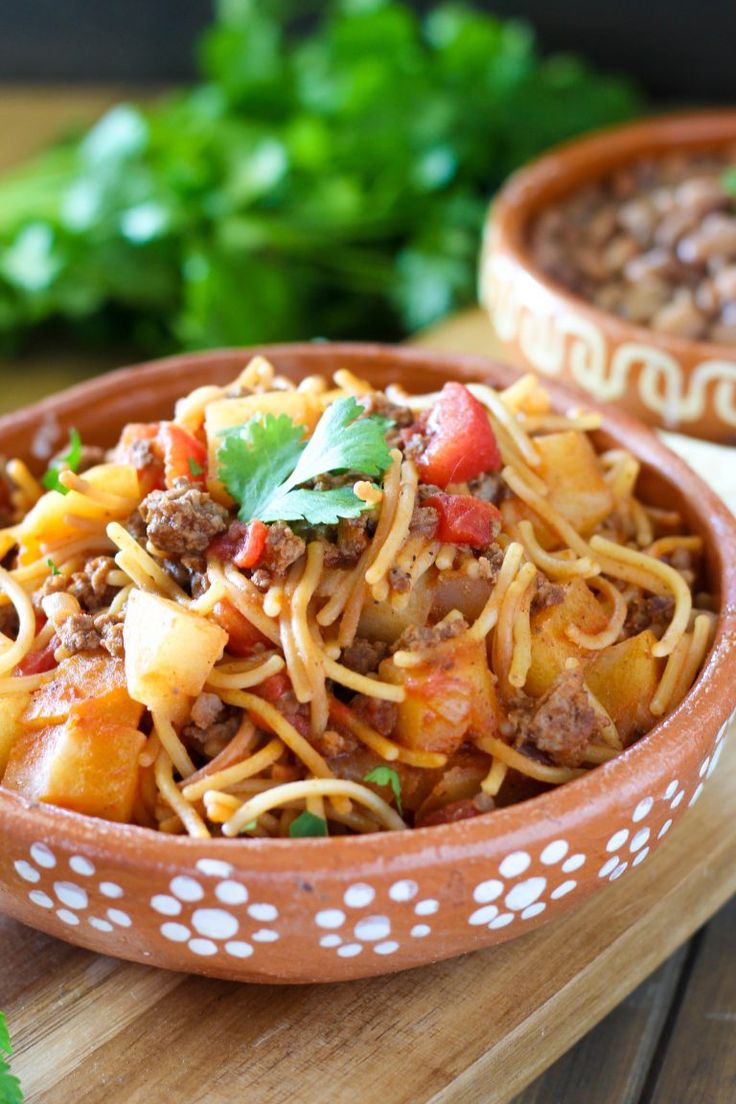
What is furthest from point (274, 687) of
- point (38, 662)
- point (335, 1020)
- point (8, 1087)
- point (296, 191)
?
point (296, 191)

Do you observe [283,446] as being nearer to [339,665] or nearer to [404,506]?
[404,506]

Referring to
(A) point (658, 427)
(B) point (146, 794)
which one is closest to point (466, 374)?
(A) point (658, 427)

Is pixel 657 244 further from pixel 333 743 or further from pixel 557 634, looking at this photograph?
pixel 333 743

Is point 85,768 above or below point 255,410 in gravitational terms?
below

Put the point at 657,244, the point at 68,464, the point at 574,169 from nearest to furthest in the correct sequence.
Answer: the point at 68,464 < the point at 657,244 < the point at 574,169

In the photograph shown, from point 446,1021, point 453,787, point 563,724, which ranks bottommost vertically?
point 446,1021

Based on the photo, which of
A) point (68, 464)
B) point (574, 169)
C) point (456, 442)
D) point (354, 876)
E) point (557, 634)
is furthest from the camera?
point (574, 169)

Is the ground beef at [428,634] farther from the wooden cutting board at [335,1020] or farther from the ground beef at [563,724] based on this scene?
the wooden cutting board at [335,1020]
